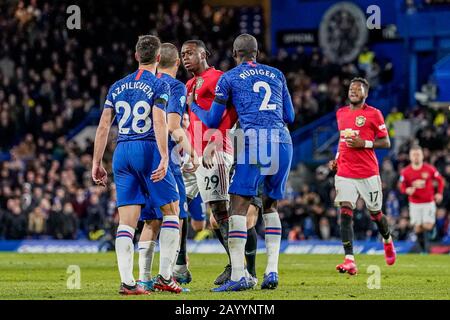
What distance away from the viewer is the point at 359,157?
55.2 feet

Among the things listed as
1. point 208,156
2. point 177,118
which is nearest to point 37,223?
point 177,118

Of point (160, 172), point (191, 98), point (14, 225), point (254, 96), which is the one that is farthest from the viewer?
point (14, 225)

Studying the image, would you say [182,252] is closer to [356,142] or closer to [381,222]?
[356,142]

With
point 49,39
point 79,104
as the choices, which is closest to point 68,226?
point 79,104

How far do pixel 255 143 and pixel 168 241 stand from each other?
4.98 feet

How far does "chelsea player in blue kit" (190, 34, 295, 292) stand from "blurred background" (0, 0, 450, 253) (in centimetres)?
1357

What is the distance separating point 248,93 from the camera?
40.9 ft

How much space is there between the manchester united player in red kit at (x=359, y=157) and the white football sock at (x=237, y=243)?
4.63 metres

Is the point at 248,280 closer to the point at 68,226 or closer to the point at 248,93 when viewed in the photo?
the point at 248,93

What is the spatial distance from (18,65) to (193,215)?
70.1 feet

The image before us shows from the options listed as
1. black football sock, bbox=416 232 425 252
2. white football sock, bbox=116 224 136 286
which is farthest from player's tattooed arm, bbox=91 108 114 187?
black football sock, bbox=416 232 425 252

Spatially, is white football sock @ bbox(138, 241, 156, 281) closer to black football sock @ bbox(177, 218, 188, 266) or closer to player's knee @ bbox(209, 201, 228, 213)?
player's knee @ bbox(209, 201, 228, 213)

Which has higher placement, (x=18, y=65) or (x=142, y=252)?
(x=18, y=65)

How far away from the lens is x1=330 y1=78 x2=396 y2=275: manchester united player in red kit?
16688 mm
